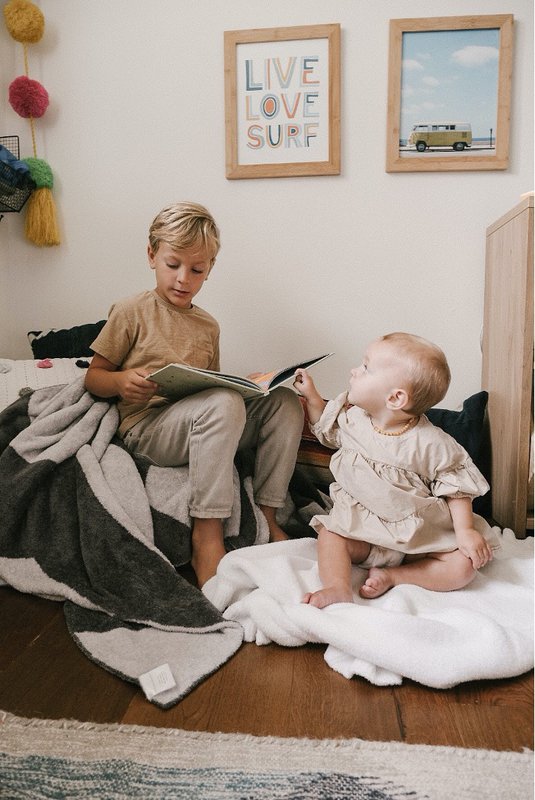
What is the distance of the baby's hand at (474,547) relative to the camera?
3.74 ft

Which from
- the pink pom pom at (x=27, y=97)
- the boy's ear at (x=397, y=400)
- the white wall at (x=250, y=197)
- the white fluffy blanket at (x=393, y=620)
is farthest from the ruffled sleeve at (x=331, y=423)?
the pink pom pom at (x=27, y=97)

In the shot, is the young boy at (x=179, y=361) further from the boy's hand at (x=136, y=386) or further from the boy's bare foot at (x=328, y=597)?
the boy's bare foot at (x=328, y=597)

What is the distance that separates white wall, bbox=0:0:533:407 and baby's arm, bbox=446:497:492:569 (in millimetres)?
752

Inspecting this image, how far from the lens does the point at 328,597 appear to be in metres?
1.06

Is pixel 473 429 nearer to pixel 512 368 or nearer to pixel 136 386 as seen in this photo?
pixel 512 368

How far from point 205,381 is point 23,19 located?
134 centimetres

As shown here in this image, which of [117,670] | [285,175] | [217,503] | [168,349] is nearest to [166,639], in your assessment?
[117,670]

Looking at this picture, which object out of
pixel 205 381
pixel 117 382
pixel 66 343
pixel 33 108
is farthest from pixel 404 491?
pixel 33 108

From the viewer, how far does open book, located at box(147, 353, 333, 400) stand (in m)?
1.21

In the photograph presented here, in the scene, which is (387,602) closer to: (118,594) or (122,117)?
(118,594)

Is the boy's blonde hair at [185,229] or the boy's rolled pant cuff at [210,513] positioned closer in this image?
the boy's rolled pant cuff at [210,513]

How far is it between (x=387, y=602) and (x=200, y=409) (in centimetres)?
53

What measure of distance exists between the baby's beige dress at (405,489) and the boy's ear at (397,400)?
2.5 inches

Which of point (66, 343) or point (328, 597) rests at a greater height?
point (66, 343)
